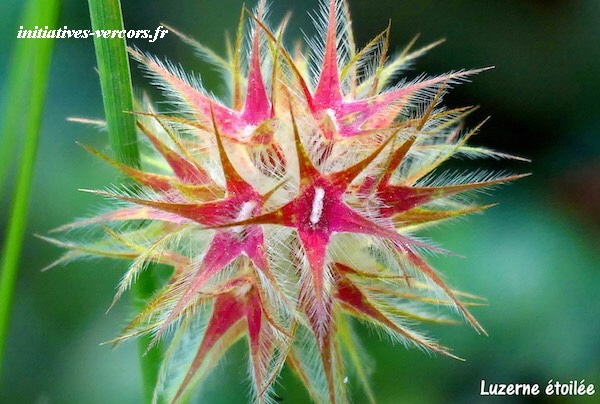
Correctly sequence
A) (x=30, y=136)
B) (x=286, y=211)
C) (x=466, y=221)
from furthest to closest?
(x=466, y=221) → (x=30, y=136) → (x=286, y=211)

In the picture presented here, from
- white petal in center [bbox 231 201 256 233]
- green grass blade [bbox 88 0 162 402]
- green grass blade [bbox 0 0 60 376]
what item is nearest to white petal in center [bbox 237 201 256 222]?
white petal in center [bbox 231 201 256 233]

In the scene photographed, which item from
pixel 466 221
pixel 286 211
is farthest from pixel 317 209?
pixel 466 221

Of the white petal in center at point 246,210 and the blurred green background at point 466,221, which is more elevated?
the blurred green background at point 466,221

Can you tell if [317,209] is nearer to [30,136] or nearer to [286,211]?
[286,211]

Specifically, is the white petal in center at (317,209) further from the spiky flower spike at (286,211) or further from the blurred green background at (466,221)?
the blurred green background at (466,221)

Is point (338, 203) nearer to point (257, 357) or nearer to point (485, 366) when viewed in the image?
point (257, 357)

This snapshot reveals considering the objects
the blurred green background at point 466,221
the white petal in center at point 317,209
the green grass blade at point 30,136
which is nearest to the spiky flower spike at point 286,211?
the white petal in center at point 317,209
